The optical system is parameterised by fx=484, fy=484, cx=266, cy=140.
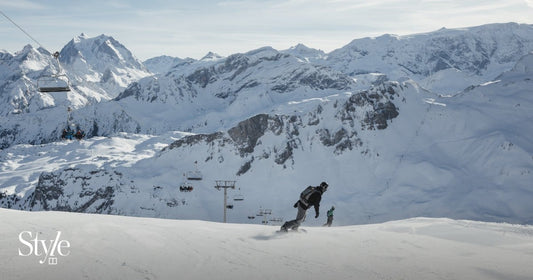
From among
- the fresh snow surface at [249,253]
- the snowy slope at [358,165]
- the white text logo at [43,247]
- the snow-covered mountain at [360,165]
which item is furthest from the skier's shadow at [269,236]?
the snow-covered mountain at [360,165]

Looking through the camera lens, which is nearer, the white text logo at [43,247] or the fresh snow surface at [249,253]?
the fresh snow surface at [249,253]

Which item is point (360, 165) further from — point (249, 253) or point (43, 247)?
point (43, 247)

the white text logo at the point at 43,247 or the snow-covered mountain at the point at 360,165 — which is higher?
the white text logo at the point at 43,247

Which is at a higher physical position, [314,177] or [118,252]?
[118,252]

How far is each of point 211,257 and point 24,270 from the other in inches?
146

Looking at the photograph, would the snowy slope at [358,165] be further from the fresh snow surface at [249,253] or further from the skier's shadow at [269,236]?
the skier's shadow at [269,236]

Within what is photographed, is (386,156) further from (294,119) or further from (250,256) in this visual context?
(250,256)

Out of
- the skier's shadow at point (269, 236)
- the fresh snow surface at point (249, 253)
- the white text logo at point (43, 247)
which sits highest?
the white text logo at point (43, 247)

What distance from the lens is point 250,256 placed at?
36.3 feet

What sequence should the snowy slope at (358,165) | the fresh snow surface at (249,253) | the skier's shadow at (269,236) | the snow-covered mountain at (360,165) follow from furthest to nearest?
the snow-covered mountain at (360,165) < the snowy slope at (358,165) < the skier's shadow at (269,236) < the fresh snow surface at (249,253)

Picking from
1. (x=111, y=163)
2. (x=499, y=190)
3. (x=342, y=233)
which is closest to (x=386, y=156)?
(x=499, y=190)

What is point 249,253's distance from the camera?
11336 mm

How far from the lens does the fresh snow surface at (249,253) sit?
960 cm

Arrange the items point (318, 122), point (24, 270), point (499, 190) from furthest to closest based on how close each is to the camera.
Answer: point (318, 122) → point (499, 190) → point (24, 270)
